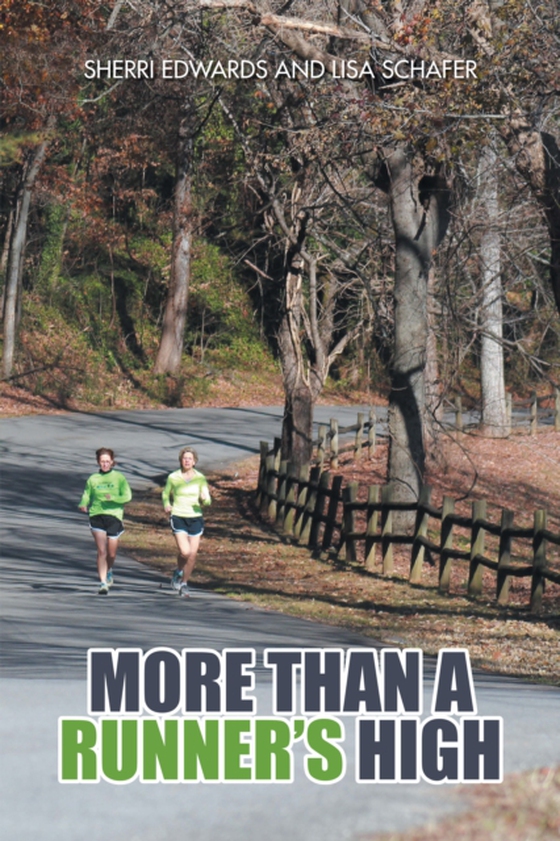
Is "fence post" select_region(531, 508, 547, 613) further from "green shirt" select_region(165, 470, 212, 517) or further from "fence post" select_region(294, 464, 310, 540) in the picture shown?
"fence post" select_region(294, 464, 310, 540)

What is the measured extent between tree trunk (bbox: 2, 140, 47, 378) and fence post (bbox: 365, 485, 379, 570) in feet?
76.1

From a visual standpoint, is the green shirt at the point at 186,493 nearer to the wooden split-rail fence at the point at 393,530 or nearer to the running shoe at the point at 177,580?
the running shoe at the point at 177,580

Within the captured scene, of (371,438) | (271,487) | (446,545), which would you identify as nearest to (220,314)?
(371,438)

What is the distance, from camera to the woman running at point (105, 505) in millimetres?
13773

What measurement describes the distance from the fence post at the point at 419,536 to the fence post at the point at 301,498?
11.9 ft

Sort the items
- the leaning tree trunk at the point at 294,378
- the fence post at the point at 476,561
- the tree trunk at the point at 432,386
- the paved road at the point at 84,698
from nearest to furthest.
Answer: the paved road at the point at 84,698, the fence post at the point at 476,561, the leaning tree trunk at the point at 294,378, the tree trunk at the point at 432,386

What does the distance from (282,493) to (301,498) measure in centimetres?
121

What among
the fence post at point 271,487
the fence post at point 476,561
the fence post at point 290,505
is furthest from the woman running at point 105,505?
the fence post at point 271,487

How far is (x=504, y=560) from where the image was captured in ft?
49.6

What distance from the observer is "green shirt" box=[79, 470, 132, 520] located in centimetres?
1382

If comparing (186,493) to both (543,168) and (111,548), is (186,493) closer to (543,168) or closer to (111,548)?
(111,548)

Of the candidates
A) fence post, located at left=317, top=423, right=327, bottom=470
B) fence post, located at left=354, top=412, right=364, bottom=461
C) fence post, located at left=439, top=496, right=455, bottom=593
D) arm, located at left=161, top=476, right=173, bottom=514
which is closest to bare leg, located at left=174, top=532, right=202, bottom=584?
arm, located at left=161, top=476, right=173, bottom=514

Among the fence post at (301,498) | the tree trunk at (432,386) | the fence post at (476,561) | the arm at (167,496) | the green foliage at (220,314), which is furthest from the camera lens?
the green foliage at (220,314)

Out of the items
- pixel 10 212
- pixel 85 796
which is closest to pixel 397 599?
pixel 85 796
